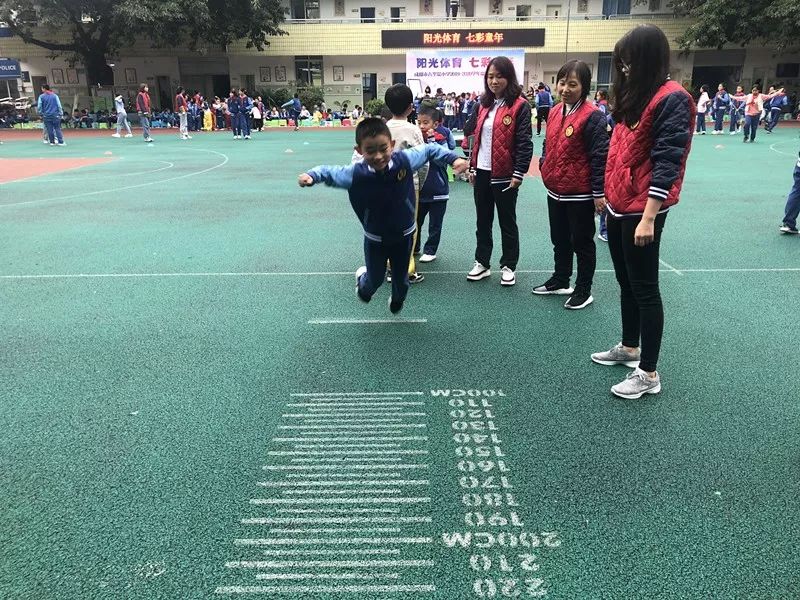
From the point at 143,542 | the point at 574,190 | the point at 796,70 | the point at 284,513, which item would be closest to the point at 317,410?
the point at 284,513

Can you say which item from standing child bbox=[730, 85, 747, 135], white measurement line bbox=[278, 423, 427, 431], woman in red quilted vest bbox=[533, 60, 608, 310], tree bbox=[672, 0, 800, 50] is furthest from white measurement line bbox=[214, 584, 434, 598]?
tree bbox=[672, 0, 800, 50]

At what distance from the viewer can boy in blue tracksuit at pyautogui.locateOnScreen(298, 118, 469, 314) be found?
12.4ft

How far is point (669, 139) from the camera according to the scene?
10.1ft

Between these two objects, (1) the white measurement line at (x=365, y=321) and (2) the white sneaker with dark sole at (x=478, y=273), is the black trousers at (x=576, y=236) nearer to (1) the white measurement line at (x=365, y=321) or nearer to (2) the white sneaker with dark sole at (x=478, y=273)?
(2) the white sneaker with dark sole at (x=478, y=273)

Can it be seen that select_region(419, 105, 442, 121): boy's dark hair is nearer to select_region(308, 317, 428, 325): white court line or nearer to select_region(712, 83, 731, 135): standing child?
select_region(308, 317, 428, 325): white court line

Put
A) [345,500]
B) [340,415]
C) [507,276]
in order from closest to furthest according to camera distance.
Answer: [345,500] < [340,415] < [507,276]

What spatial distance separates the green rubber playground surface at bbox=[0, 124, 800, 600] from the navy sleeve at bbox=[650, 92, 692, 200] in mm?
1277

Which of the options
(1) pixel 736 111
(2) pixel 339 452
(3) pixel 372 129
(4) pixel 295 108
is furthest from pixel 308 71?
(2) pixel 339 452

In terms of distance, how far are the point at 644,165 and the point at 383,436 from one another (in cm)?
202

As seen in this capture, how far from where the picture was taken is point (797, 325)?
4668 mm

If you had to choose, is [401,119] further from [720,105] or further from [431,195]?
[720,105]

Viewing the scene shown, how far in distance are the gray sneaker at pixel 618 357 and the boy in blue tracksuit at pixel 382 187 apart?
4.88ft

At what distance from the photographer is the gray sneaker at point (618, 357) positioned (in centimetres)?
399

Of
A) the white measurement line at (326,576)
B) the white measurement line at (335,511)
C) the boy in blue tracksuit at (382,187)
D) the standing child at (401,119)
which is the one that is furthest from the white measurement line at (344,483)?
the standing child at (401,119)
